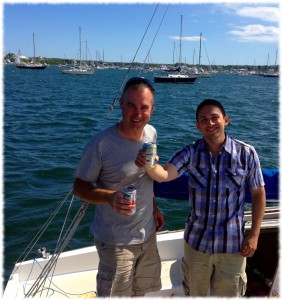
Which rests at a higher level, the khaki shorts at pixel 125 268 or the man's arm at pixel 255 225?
the man's arm at pixel 255 225

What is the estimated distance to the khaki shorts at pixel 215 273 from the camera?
9.07 feet

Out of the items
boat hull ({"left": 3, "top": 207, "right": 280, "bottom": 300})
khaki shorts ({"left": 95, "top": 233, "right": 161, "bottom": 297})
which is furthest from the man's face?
boat hull ({"left": 3, "top": 207, "right": 280, "bottom": 300})

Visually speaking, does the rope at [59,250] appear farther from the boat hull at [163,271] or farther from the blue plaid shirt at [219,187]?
the blue plaid shirt at [219,187]

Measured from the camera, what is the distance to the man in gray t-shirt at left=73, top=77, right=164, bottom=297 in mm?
2498

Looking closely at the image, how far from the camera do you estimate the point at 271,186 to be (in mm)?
3377

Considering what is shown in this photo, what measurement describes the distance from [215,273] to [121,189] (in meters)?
0.98

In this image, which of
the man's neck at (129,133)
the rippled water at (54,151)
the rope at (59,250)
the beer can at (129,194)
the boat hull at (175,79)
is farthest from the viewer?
the boat hull at (175,79)

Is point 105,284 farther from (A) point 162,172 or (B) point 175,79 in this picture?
(B) point 175,79

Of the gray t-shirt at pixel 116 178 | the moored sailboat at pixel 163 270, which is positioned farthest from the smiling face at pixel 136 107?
the moored sailboat at pixel 163 270

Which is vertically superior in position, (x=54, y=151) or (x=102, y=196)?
(x=102, y=196)

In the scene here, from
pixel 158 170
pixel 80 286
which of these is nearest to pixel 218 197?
pixel 158 170

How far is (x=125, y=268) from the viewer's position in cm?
268

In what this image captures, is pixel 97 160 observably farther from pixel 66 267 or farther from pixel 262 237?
pixel 262 237

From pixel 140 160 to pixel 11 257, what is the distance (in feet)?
16.2
